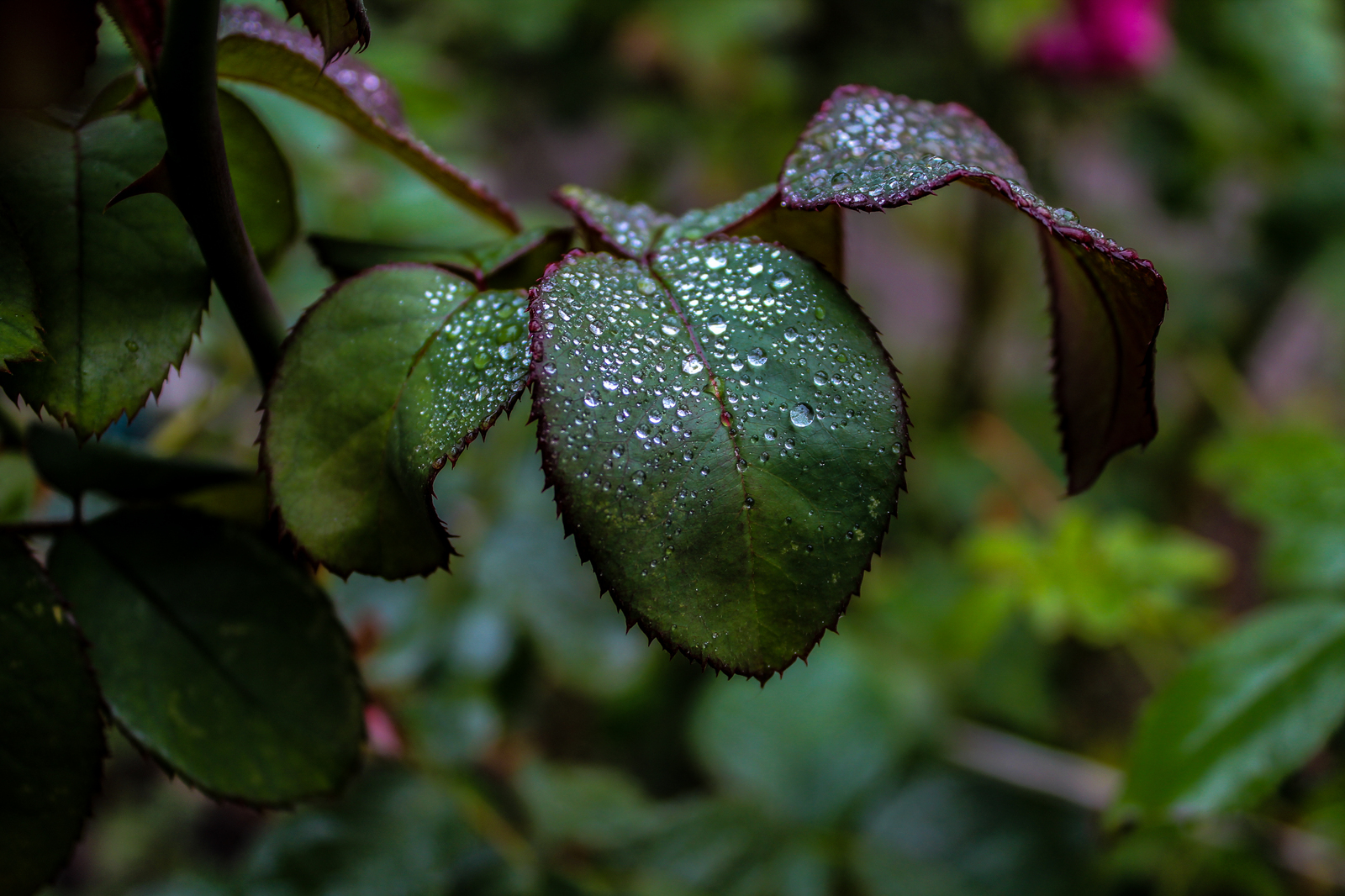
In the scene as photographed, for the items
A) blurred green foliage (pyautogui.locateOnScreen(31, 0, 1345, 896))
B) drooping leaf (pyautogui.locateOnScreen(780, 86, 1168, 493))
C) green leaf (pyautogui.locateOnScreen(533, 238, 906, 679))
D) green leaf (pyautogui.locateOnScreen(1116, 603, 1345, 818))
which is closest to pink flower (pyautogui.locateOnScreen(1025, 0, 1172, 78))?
blurred green foliage (pyautogui.locateOnScreen(31, 0, 1345, 896))

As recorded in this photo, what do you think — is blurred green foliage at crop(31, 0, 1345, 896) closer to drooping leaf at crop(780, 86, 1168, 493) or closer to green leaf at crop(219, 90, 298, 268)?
green leaf at crop(219, 90, 298, 268)

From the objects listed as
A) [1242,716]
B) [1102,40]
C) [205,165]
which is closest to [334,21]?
[205,165]

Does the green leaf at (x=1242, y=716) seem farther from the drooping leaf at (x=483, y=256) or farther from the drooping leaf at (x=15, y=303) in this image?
the drooping leaf at (x=15, y=303)

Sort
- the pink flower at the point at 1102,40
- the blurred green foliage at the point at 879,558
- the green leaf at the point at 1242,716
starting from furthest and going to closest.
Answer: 1. the pink flower at the point at 1102,40
2. the blurred green foliage at the point at 879,558
3. the green leaf at the point at 1242,716

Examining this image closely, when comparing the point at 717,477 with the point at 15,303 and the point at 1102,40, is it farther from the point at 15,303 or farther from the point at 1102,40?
the point at 1102,40

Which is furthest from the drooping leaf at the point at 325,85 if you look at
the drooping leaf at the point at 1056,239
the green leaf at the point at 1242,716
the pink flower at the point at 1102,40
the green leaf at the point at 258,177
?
the pink flower at the point at 1102,40
